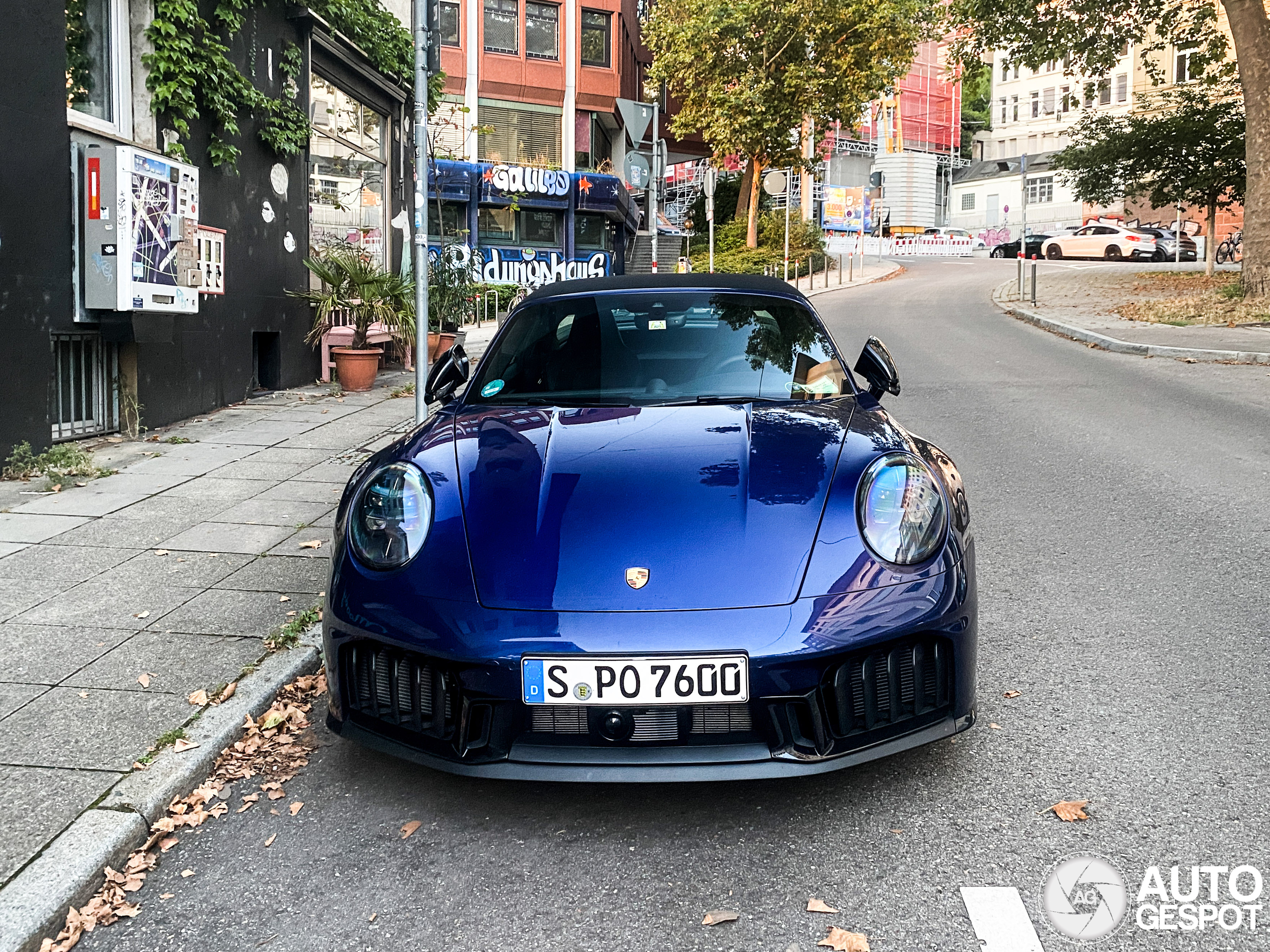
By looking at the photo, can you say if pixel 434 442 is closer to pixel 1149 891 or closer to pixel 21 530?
pixel 1149 891

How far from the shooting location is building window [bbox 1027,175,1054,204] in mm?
72375

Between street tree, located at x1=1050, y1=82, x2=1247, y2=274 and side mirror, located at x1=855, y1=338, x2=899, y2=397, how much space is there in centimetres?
2486

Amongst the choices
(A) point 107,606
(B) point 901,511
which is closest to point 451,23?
(A) point 107,606

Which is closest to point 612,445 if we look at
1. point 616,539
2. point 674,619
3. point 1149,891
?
point 616,539

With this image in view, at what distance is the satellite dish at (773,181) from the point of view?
36094 millimetres

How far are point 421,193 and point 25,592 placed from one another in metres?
3.36

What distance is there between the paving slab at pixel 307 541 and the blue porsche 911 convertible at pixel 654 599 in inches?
78.4

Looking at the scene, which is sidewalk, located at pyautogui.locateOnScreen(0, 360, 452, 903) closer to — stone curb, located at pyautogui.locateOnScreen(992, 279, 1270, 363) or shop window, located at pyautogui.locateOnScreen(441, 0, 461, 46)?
stone curb, located at pyautogui.locateOnScreen(992, 279, 1270, 363)

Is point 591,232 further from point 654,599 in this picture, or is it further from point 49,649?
point 654,599

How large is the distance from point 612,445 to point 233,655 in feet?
5.36

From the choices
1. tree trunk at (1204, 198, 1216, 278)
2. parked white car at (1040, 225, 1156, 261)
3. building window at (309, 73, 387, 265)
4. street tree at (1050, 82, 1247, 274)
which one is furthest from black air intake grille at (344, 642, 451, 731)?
parked white car at (1040, 225, 1156, 261)

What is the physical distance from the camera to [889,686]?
2.89 m

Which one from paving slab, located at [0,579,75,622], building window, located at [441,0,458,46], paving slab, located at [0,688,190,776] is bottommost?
paving slab, located at [0,688,190,776]

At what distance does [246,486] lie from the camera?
7141mm
